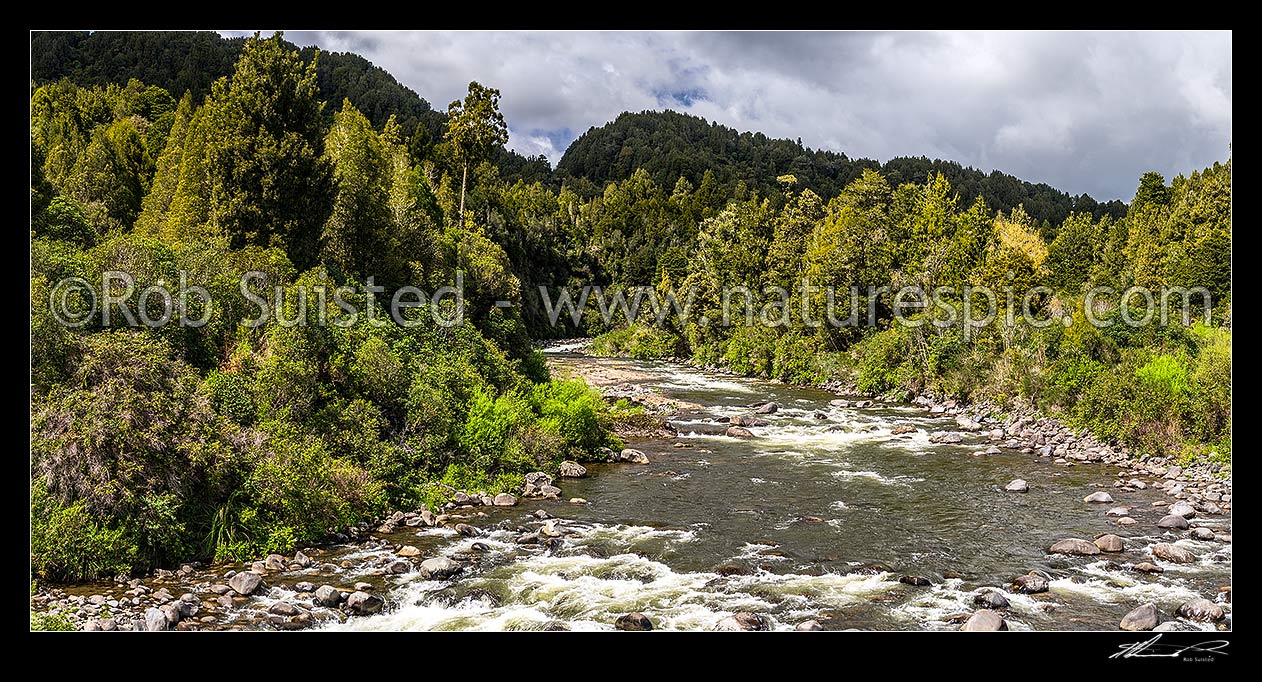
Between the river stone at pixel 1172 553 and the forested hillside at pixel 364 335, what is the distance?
9.10 m

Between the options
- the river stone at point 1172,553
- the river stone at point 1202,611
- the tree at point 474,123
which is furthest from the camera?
the tree at point 474,123

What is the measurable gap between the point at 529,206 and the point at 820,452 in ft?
294

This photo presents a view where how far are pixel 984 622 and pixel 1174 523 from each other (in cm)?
803

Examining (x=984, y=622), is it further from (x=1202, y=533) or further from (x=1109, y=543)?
(x=1202, y=533)

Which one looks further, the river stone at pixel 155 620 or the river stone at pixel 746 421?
the river stone at pixel 746 421

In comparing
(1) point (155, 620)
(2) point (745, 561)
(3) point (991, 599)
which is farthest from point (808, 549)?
(1) point (155, 620)

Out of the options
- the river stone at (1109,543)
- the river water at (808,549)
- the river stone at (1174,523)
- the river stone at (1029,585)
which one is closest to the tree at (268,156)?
the river water at (808,549)

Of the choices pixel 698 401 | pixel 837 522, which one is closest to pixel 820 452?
pixel 837 522

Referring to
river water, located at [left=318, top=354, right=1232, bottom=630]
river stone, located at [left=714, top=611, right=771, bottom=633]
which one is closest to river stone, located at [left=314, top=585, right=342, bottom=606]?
river water, located at [left=318, top=354, right=1232, bottom=630]

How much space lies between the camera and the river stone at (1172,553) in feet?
51.1

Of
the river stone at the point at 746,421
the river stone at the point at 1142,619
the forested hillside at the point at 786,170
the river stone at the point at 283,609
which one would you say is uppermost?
the forested hillside at the point at 786,170

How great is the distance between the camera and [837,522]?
59.8ft

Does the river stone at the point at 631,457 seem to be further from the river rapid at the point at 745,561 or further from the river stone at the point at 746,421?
the river stone at the point at 746,421
